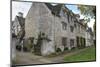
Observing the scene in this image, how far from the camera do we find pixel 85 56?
2.66 metres

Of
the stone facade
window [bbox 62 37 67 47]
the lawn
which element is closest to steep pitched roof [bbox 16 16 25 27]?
the stone facade

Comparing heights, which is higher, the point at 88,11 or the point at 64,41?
the point at 88,11

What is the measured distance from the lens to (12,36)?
2336 mm

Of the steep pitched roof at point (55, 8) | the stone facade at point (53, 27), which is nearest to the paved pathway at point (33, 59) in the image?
the stone facade at point (53, 27)

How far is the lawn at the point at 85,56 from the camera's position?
2.60 m

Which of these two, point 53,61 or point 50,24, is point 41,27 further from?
point 53,61

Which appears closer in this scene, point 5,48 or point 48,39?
point 5,48

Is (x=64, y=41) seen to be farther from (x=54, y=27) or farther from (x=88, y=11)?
(x=88, y=11)

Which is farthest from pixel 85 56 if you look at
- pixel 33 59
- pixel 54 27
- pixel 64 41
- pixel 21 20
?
pixel 21 20

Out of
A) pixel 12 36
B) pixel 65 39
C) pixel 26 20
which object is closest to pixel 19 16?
pixel 26 20

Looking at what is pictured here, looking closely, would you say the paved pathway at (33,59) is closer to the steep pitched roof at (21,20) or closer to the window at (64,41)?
the window at (64,41)

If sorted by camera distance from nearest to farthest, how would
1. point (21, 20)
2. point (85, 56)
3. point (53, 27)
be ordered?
1. point (21, 20)
2. point (53, 27)
3. point (85, 56)

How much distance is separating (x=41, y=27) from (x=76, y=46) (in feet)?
1.80

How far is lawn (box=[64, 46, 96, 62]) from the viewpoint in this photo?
2.60 meters
